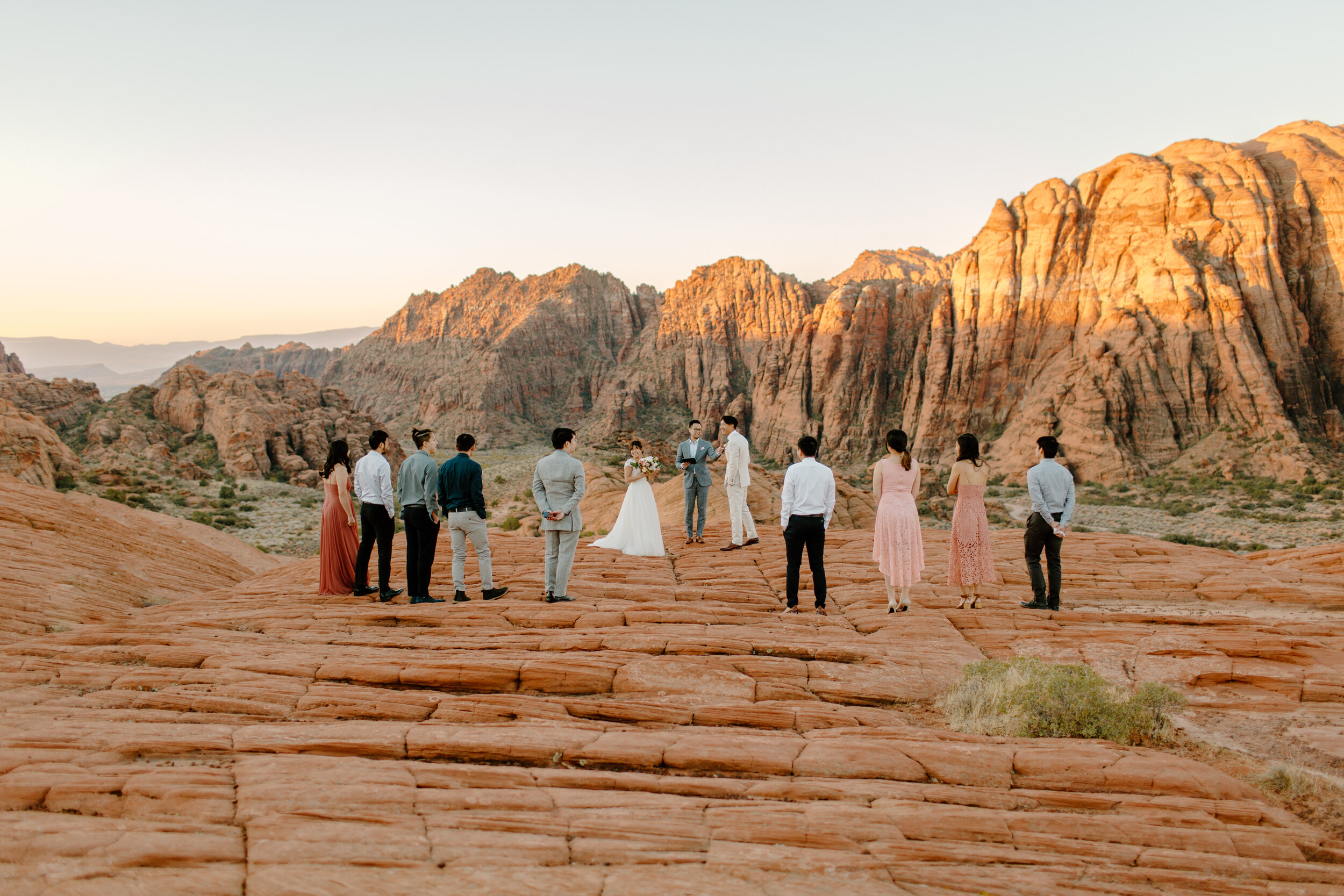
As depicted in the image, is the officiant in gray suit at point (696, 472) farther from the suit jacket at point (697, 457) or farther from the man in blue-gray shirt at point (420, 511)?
the man in blue-gray shirt at point (420, 511)

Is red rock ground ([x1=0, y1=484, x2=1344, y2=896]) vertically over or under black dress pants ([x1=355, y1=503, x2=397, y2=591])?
under

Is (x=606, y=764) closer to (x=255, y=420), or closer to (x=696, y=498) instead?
(x=696, y=498)

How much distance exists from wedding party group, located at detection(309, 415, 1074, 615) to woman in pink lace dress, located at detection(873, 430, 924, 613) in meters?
0.02

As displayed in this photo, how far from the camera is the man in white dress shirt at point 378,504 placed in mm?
9969

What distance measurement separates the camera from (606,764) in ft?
17.2

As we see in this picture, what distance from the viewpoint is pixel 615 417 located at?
10350cm

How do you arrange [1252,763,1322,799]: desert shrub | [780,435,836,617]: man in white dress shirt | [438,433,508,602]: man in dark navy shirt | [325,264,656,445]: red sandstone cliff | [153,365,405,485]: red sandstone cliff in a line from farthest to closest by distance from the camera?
[325,264,656,445]: red sandstone cliff → [153,365,405,485]: red sandstone cliff → [438,433,508,602]: man in dark navy shirt → [780,435,836,617]: man in white dress shirt → [1252,763,1322,799]: desert shrub

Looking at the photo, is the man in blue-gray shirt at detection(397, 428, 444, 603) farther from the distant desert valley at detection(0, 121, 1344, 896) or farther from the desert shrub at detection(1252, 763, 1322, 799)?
the desert shrub at detection(1252, 763, 1322, 799)

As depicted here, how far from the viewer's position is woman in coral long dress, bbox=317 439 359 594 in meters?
10.9

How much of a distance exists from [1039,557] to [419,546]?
9136mm

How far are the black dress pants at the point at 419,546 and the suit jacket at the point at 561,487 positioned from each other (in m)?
1.64

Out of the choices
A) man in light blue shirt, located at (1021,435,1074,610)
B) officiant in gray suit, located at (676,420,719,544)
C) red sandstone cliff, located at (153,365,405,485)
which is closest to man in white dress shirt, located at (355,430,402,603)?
officiant in gray suit, located at (676,420,719,544)

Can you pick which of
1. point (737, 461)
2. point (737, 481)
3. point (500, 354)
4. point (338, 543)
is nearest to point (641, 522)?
point (737, 481)

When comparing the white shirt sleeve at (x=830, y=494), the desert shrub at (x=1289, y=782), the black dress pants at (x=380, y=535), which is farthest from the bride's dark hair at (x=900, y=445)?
the black dress pants at (x=380, y=535)
